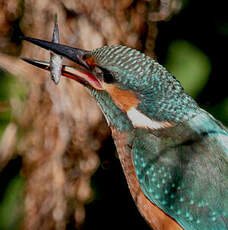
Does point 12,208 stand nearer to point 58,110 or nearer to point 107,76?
point 58,110

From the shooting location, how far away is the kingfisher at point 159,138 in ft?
11.5

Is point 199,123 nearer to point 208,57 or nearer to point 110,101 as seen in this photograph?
point 110,101

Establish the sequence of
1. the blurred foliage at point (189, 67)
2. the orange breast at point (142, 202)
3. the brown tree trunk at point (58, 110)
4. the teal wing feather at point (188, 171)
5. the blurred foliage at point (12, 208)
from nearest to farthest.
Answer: the teal wing feather at point (188, 171) < the orange breast at point (142, 202) < the brown tree trunk at point (58, 110) < the blurred foliage at point (12, 208) < the blurred foliage at point (189, 67)

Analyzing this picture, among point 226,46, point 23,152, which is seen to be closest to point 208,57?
point 226,46

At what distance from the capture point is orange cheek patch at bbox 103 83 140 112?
11.7ft

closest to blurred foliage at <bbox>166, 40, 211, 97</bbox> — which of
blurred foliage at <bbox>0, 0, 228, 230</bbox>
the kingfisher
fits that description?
blurred foliage at <bbox>0, 0, 228, 230</bbox>

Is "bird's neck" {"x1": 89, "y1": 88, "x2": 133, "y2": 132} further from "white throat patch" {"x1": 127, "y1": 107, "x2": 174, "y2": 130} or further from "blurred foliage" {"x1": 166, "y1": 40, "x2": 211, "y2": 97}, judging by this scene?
"blurred foliage" {"x1": 166, "y1": 40, "x2": 211, "y2": 97}

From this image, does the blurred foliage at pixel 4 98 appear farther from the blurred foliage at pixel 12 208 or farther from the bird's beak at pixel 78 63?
the bird's beak at pixel 78 63

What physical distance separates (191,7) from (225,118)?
4.76ft

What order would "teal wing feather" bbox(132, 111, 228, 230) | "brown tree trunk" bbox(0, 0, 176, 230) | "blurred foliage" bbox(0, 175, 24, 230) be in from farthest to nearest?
Answer: 1. "blurred foliage" bbox(0, 175, 24, 230)
2. "brown tree trunk" bbox(0, 0, 176, 230)
3. "teal wing feather" bbox(132, 111, 228, 230)

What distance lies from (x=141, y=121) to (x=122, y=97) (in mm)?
219

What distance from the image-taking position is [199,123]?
3705mm

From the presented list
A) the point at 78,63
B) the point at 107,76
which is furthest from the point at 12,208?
the point at 107,76

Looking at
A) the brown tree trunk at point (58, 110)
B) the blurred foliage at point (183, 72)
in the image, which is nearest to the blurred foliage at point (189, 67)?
the blurred foliage at point (183, 72)
